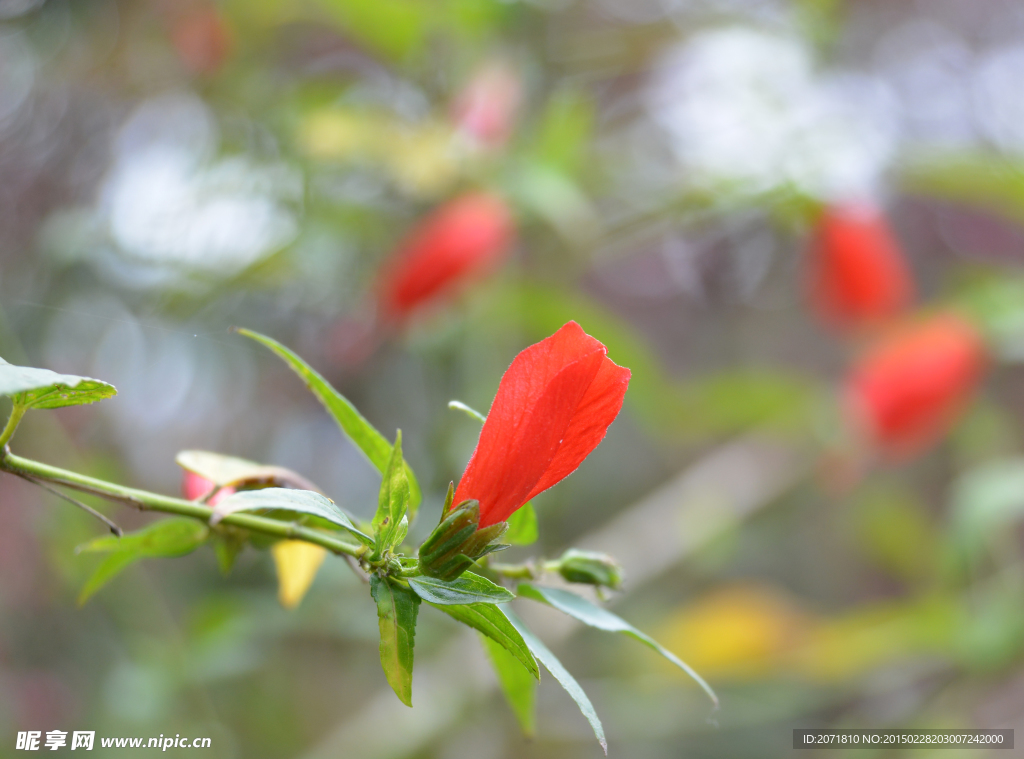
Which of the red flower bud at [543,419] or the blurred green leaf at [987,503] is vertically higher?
the red flower bud at [543,419]

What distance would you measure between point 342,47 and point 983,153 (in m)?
0.70

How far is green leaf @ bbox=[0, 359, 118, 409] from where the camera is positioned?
0.39ft

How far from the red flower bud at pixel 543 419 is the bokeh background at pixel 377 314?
31 centimetres

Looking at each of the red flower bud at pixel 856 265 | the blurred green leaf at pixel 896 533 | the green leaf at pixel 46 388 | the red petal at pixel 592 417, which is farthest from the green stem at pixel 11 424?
the blurred green leaf at pixel 896 533

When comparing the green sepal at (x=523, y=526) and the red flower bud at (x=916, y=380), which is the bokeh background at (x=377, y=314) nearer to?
the red flower bud at (x=916, y=380)

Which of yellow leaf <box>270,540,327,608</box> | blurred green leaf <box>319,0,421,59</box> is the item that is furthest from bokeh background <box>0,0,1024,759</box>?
yellow leaf <box>270,540,327,608</box>

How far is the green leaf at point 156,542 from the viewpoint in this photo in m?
0.19

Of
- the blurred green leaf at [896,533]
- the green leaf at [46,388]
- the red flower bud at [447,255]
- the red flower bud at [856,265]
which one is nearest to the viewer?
the green leaf at [46,388]

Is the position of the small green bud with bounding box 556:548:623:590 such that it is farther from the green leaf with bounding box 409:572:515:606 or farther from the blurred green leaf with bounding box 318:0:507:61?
the blurred green leaf with bounding box 318:0:507:61

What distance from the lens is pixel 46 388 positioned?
0.48 ft

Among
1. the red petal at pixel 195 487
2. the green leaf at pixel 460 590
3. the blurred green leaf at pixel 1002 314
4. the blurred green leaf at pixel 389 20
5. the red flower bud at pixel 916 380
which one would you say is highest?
the blurred green leaf at pixel 389 20

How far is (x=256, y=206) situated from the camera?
0.55 m

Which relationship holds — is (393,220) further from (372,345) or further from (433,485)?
(433,485)

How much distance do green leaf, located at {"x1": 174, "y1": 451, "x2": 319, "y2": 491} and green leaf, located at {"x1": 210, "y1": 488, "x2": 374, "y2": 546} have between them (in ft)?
0.08
